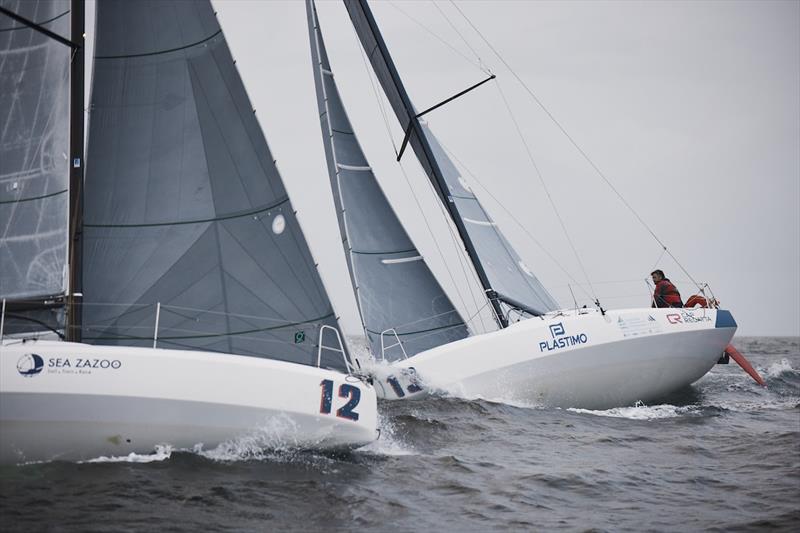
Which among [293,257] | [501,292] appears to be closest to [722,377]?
[501,292]

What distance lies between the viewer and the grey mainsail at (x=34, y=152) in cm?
765

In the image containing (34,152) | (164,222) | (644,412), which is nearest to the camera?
(34,152)

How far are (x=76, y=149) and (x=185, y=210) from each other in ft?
4.30

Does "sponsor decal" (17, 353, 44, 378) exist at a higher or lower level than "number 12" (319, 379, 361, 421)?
higher

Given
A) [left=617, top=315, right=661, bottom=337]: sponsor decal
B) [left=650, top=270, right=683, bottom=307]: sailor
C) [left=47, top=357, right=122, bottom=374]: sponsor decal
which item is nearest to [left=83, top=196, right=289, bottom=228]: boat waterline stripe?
[left=47, top=357, right=122, bottom=374]: sponsor decal

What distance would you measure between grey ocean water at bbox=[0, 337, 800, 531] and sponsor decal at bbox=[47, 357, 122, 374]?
0.80 meters

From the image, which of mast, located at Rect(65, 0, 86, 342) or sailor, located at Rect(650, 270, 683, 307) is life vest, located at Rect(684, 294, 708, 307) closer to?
sailor, located at Rect(650, 270, 683, 307)

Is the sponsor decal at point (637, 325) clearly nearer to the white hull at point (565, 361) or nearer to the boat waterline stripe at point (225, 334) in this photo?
the white hull at point (565, 361)

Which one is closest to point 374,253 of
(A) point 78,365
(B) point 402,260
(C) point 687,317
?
(B) point 402,260

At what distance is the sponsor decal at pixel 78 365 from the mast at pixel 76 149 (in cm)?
167

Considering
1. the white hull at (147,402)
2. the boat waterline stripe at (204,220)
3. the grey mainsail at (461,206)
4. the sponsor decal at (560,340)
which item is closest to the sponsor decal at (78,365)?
the white hull at (147,402)

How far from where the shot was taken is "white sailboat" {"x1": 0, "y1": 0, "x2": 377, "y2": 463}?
23.0 feet

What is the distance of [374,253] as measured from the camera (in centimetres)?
1302

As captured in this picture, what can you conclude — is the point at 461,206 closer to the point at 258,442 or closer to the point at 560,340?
the point at 560,340
